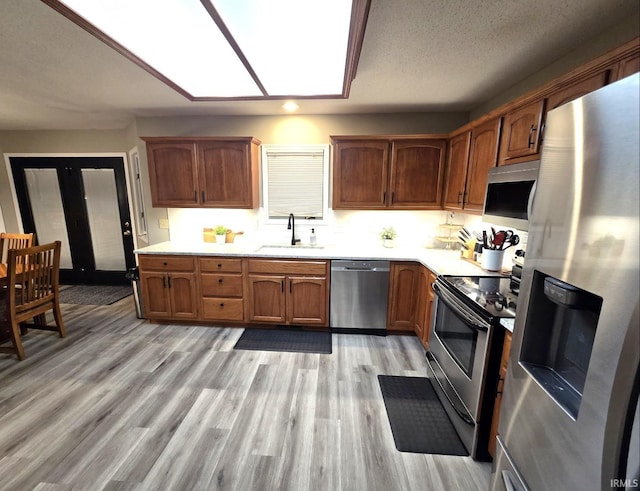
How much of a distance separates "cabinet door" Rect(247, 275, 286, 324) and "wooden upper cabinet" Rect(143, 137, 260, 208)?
893 mm

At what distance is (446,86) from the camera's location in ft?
7.84

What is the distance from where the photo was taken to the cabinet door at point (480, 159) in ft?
6.97

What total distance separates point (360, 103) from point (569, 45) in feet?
5.30

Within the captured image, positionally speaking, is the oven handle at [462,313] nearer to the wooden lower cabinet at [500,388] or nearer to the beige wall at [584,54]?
the wooden lower cabinet at [500,388]

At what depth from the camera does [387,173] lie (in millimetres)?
3010

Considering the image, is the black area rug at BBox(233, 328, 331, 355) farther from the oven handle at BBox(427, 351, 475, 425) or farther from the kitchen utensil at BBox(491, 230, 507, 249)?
the kitchen utensil at BBox(491, 230, 507, 249)

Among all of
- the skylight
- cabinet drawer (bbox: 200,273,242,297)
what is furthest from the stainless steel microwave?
cabinet drawer (bbox: 200,273,242,297)

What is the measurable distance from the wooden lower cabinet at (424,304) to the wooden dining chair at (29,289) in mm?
3576

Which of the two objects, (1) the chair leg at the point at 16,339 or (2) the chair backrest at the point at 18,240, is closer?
(1) the chair leg at the point at 16,339

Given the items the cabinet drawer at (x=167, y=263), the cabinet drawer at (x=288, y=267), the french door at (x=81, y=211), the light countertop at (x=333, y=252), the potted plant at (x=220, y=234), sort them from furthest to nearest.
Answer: the french door at (x=81, y=211), the potted plant at (x=220, y=234), the cabinet drawer at (x=167, y=263), the cabinet drawer at (x=288, y=267), the light countertop at (x=333, y=252)

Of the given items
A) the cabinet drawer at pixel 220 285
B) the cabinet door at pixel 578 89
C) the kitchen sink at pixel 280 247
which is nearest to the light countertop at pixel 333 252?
the kitchen sink at pixel 280 247

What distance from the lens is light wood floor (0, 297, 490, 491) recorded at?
1493 mm

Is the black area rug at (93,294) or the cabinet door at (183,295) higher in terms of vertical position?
the cabinet door at (183,295)

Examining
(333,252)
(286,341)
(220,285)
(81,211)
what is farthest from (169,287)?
(81,211)
